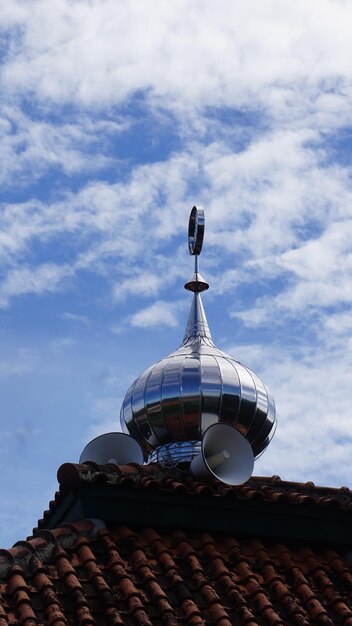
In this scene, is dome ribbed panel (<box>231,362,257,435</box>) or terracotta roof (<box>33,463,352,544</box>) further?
dome ribbed panel (<box>231,362,257,435</box>)

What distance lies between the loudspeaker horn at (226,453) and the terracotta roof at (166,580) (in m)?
0.88

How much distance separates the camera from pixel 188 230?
19.8m

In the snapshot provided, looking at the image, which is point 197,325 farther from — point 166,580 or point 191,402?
point 166,580

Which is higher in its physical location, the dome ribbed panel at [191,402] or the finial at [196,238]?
the finial at [196,238]

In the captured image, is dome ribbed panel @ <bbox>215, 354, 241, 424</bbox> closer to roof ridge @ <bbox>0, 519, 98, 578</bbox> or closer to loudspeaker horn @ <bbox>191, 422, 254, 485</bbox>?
loudspeaker horn @ <bbox>191, 422, 254, 485</bbox>

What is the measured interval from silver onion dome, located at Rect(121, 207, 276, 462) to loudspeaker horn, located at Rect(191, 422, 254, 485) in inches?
78.5

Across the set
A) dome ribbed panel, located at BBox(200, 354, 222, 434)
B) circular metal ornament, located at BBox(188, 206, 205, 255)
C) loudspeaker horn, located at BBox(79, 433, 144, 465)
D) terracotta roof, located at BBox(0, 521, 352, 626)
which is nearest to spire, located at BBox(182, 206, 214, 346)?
Result: circular metal ornament, located at BBox(188, 206, 205, 255)

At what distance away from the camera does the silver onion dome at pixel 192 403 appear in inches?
683

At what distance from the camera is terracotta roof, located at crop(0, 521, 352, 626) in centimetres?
1210

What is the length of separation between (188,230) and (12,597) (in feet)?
28.9

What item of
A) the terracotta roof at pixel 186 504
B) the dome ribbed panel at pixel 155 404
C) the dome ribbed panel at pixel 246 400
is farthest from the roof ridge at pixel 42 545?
the dome ribbed panel at pixel 246 400

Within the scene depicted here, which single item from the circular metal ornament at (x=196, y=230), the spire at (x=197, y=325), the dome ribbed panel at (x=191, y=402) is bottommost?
the dome ribbed panel at (x=191, y=402)

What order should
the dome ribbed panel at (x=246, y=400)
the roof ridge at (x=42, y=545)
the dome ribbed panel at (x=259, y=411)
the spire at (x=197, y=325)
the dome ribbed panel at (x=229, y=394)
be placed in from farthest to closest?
1. the spire at (x=197, y=325)
2. the dome ribbed panel at (x=259, y=411)
3. the dome ribbed panel at (x=246, y=400)
4. the dome ribbed panel at (x=229, y=394)
5. the roof ridge at (x=42, y=545)

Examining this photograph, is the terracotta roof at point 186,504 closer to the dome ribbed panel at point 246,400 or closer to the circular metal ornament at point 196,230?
the dome ribbed panel at point 246,400
